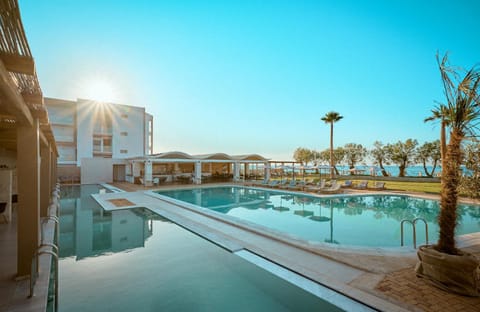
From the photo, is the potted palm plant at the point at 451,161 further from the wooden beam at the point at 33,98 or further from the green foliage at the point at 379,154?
the green foliage at the point at 379,154

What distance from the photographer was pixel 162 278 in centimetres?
479

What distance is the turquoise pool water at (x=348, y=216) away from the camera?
26.6 feet

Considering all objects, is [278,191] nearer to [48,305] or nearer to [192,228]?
[192,228]

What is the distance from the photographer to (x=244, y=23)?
1212 centimetres

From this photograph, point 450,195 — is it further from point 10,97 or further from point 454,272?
point 10,97

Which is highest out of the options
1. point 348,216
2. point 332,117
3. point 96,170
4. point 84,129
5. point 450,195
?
point 332,117

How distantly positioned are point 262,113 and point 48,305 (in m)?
24.6

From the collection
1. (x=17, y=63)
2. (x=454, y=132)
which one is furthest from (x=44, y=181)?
(x=454, y=132)

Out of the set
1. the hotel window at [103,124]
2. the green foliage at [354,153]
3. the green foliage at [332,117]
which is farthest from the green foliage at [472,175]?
the green foliage at [354,153]

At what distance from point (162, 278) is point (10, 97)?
408 cm

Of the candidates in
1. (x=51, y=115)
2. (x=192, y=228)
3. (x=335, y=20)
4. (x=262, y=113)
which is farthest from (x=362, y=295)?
(x=51, y=115)

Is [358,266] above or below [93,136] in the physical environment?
below

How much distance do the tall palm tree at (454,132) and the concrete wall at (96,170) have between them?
95.5ft

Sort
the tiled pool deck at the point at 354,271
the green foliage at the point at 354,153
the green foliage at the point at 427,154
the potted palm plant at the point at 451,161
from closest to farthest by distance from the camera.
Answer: the tiled pool deck at the point at 354,271, the potted palm plant at the point at 451,161, the green foliage at the point at 427,154, the green foliage at the point at 354,153
